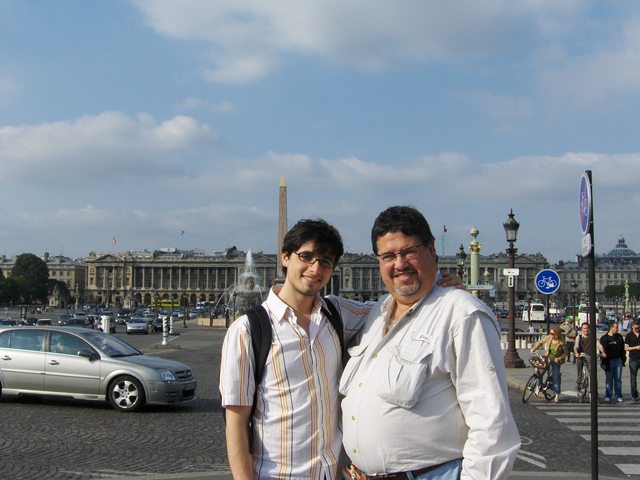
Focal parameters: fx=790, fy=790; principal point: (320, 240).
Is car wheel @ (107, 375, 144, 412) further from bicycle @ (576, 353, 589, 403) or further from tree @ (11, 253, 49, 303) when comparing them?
tree @ (11, 253, 49, 303)

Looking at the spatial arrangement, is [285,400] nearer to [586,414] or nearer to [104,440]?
[104,440]

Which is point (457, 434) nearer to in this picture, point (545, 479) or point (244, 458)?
point (244, 458)

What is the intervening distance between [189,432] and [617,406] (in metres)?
9.35

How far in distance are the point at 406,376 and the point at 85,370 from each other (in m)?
11.4

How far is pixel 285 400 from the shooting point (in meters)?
3.48

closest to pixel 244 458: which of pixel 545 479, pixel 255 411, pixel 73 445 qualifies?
pixel 255 411

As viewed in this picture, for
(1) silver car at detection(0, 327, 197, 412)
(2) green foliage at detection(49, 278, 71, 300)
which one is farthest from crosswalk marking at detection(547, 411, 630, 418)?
(2) green foliage at detection(49, 278, 71, 300)

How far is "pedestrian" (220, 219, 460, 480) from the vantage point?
344 centimetres

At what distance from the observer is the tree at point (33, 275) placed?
523ft

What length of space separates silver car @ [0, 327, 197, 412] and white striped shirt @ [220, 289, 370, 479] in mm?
10182

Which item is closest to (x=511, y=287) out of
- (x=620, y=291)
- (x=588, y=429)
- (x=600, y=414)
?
(x=600, y=414)

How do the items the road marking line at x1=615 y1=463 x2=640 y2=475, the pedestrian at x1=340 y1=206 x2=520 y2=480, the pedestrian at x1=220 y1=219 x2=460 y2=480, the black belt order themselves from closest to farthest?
1. the pedestrian at x1=340 y1=206 x2=520 y2=480
2. the black belt
3. the pedestrian at x1=220 y1=219 x2=460 y2=480
4. the road marking line at x1=615 y1=463 x2=640 y2=475

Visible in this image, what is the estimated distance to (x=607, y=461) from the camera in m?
9.81

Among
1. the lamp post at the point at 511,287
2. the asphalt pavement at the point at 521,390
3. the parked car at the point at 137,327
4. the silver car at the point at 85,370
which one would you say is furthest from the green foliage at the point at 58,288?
the silver car at the point at 85,370
